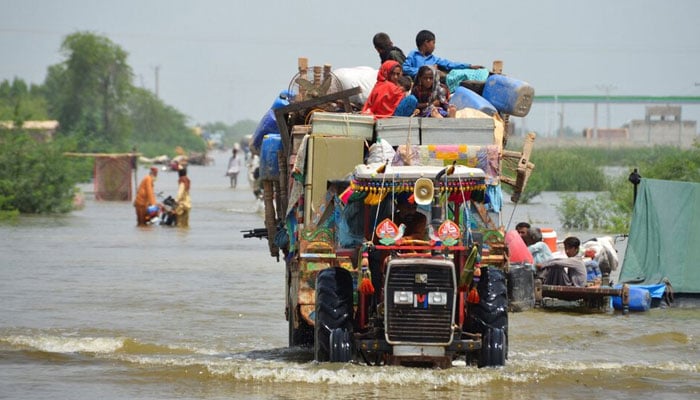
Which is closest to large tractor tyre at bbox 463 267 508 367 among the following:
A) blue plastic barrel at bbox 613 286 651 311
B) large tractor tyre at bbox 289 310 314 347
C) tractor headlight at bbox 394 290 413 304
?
tractor headlight at bbox 394 290 413 304

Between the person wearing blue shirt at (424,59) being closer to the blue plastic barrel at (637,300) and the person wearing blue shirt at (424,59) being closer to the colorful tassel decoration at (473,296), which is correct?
the colorful tassel decoration at (473,296)

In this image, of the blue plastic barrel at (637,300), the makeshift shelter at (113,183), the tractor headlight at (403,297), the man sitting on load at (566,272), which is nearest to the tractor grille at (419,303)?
the tractor headlight at (403,297)

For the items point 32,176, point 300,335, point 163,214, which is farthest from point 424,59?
point 32,176

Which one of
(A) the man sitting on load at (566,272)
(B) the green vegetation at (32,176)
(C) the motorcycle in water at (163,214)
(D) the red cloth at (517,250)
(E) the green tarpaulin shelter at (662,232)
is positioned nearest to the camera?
(D) the red cloth at (517,250)

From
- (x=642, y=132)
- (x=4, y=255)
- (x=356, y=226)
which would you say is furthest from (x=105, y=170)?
(x=642, y=132)

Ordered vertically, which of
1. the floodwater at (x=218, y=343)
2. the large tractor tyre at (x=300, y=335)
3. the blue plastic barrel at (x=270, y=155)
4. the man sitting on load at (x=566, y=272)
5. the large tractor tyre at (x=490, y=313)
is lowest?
the floodwater at (x=218, y=343)

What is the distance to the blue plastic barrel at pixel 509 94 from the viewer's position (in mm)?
13852

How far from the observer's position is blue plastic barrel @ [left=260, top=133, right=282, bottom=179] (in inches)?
553

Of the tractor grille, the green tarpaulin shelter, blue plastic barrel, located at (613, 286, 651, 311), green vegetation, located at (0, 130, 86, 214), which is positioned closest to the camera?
the tractor grille

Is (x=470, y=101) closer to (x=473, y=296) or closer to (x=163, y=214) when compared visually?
(x=473, y=296)

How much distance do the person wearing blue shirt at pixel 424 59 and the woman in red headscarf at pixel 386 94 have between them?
629 mm

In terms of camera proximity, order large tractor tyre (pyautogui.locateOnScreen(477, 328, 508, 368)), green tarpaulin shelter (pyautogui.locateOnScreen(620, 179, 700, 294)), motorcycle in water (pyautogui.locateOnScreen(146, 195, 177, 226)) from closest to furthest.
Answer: large tractor tyre (pyautogui.locateOnScreen(477, 328, 508, 368)) → green tarpaulin shelter (pyautogui.locateOnScreen(620, 179, 700, 294)) → motorcycle in water (pyautogui.locateOnScreen(146, 195, 177, 226))

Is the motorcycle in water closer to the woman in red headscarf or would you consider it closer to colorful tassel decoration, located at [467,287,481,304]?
the woman in red headscarf

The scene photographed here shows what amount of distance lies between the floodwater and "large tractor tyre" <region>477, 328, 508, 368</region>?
0.09 meters
